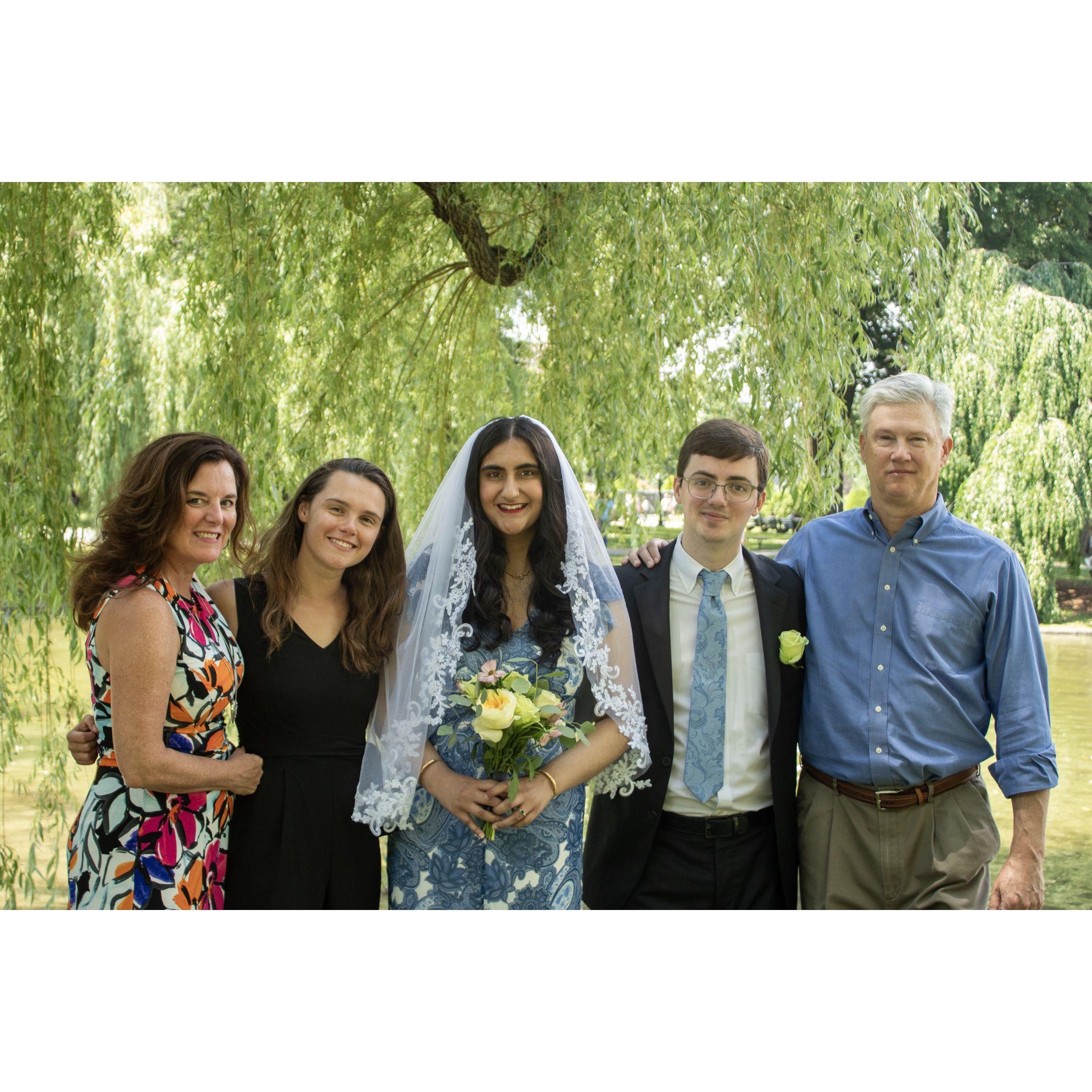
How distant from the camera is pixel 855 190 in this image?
3365 mm

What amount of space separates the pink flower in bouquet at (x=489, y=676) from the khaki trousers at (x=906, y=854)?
2.82 ft

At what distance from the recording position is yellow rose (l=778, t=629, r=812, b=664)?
2.17 meters

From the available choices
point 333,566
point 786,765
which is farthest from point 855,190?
point 333,566

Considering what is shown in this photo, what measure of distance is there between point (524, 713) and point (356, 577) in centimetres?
51

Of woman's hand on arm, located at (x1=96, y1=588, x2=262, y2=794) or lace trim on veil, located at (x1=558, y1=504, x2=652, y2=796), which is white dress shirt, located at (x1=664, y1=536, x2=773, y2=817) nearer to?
lace trim on veil, located at (x1=558, y1=504, x2=652, y2=796)

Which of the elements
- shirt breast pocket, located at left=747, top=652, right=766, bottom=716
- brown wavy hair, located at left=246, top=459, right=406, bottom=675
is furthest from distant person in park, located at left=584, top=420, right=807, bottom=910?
brown wavy hair, located at left=246, top=459, right=406, bottom=675

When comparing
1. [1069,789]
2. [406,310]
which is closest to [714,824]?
[406,310]

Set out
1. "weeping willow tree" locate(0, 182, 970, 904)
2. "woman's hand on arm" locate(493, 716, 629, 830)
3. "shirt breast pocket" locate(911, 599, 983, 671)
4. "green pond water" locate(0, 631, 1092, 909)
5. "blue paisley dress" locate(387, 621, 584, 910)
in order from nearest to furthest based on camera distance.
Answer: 1. "woman's hand on arm" locate(493, 716, 629, 830)
2. "blue paisley dress" locate(387, 621, 584, 910)
3. "shirt breast pocket" locate(911, 599, 983, 671)
4. "weeping willow tree" locate(0, 182, 970, 904)
5. "green pond water" locate(0, 631, 1092, 909)

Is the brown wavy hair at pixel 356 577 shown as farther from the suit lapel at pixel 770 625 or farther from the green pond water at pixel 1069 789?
the green pond water at pixel 1069 789

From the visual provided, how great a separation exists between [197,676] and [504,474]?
72 cm

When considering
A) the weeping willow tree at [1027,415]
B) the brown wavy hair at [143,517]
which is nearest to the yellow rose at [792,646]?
the brown wavy hair at [143,517]

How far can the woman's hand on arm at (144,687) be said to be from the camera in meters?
1.86

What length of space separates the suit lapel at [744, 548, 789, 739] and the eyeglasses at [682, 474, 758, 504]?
6.3 inches

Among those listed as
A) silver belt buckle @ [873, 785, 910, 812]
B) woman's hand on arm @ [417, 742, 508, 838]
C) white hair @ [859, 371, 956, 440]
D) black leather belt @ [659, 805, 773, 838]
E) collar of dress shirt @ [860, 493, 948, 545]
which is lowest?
black leather belt @ [659, 805, 773, 838]
